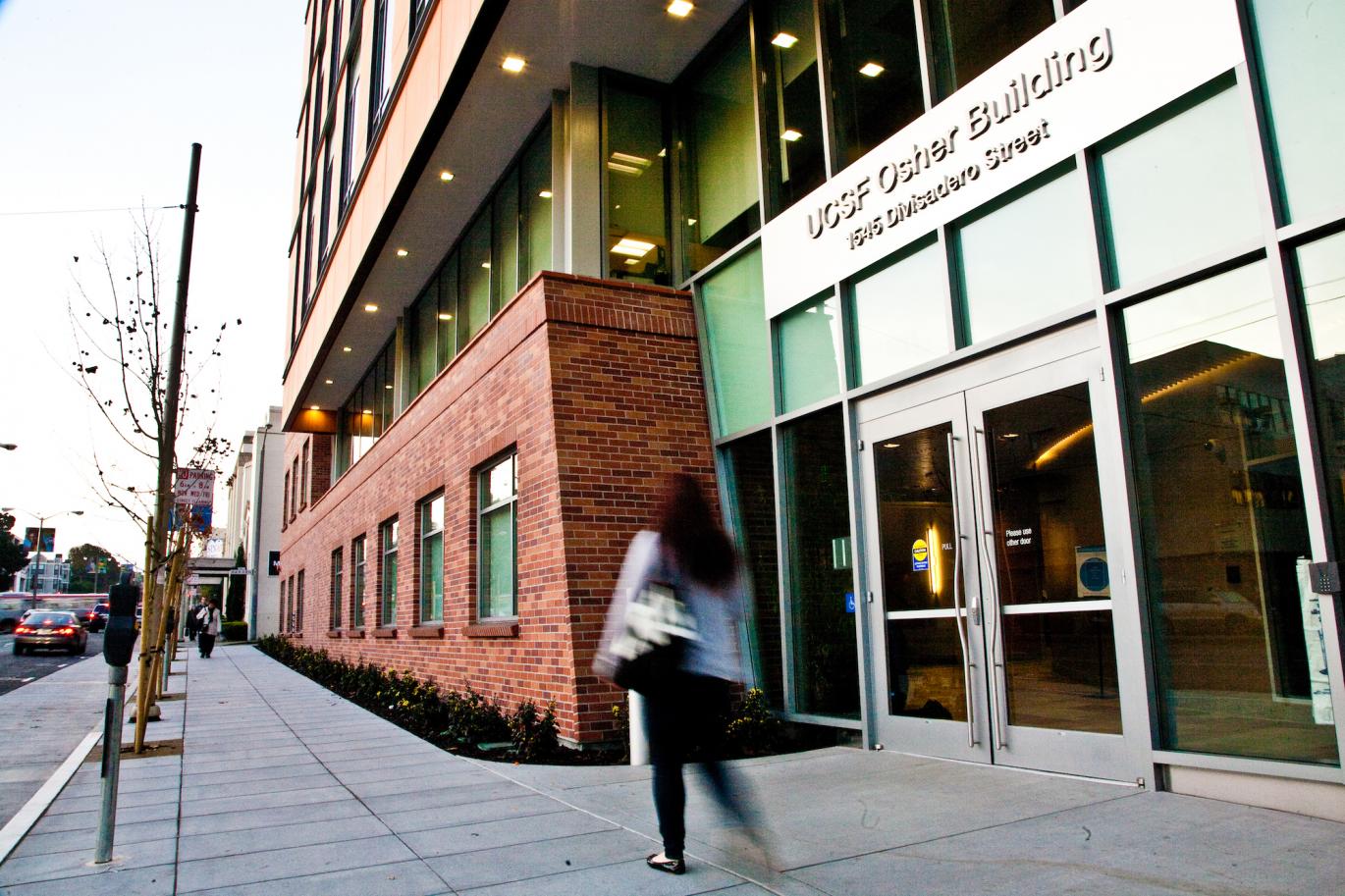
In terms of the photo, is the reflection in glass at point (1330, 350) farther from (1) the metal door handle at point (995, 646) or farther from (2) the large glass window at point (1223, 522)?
(1) the metal door handle at point (995, 646)

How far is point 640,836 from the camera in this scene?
16.5 ft

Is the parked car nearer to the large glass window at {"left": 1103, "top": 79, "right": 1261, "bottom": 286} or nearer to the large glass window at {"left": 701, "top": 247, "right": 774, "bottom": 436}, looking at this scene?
the large glass window at {"left": 701, "top": 247, "right": 774, "bottom": 436}

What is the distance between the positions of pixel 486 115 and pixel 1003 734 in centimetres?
888

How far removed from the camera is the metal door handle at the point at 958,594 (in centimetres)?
636

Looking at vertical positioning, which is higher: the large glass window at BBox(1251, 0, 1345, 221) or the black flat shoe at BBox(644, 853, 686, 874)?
the large glass window at BBox(1251, 0, 1345, 221)

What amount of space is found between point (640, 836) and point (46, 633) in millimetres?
29204

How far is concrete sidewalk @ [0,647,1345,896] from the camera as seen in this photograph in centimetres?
407

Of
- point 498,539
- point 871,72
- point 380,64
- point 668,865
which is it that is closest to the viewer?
point 668,865

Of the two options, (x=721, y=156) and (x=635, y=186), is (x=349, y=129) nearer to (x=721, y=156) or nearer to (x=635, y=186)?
(x=635, y=186)

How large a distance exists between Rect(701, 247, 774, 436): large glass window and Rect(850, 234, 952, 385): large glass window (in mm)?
1223

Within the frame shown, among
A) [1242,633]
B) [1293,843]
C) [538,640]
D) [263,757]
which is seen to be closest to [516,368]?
[538,640]

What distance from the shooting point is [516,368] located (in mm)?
9883

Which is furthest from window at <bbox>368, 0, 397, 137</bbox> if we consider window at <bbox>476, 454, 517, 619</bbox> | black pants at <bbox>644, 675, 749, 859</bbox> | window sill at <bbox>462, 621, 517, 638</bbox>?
black pants at <bbox>644, 675, 749, 859</bbox>

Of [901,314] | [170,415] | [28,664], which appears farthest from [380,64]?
[28,664]
